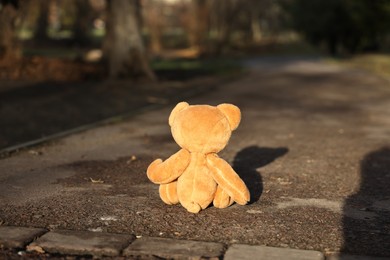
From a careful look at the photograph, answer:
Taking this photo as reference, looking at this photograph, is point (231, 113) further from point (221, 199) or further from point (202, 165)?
point (221, 199)

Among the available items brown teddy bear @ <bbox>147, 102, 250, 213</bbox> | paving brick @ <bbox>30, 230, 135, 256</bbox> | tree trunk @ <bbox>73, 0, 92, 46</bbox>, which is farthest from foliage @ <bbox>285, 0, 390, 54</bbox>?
paving brick @ <bbox>30, 230, 135, 256</bbox>

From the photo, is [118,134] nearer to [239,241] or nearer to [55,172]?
[55,172]

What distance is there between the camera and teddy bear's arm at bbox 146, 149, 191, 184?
6.01m

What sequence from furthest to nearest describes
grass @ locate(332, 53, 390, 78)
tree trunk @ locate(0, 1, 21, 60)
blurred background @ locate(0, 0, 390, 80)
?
1. grass @ locate(332, 53, 390, 78)
2. tree trunk @ locate(0, 1, 21, 60)
3. blurred background @ locate(0, 0, 390, 80)

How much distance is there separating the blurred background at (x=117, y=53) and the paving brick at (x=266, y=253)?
5.62m

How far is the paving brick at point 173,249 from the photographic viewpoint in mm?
4742

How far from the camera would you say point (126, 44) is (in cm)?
2020

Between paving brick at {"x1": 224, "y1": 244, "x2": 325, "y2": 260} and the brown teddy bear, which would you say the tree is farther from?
paving brick at {"x1": 224, "y1": 244, "x2": 325, "y2": 260}

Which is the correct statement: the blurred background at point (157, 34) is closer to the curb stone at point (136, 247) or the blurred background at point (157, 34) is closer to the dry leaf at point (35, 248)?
the curb stone at point (136, 247)

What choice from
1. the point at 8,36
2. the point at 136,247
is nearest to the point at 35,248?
A: the point at 136,247

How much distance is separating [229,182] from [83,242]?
59.8 inches

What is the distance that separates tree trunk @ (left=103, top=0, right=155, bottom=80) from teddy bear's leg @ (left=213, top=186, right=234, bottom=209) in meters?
14.4

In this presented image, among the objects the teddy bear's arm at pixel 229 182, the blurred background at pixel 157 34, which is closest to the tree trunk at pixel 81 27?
the blurred background at pixel 157 34

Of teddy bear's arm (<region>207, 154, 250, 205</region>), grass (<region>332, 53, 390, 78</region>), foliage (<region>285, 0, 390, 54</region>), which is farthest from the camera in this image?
foliage (<region>285, 0, 390, 54</region>)
